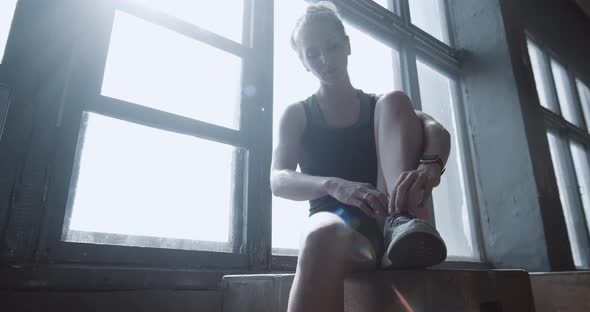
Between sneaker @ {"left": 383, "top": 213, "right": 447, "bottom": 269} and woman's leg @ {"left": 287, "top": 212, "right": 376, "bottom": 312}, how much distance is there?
0.08 metres

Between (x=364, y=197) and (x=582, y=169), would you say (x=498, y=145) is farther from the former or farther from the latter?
(x=364, y=197)

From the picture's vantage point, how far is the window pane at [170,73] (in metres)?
1.32

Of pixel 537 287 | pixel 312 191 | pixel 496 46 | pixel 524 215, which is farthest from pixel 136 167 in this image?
pixel 496 46

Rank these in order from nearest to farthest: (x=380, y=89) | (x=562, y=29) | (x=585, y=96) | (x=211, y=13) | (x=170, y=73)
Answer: (x=170, y=73), (x=211, y=13), (x=380, y=89), (x=562, y=29), (x=585, y=96)

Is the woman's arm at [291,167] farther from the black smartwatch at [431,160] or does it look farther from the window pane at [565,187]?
the window pane at [565,187]

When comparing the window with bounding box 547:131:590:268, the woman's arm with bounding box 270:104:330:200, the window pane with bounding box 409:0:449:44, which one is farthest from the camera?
the window with bounding box 547:131:590:268

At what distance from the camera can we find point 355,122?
1084mm

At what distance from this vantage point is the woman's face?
109 centimetres

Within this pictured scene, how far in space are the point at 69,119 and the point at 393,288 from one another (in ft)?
3.28

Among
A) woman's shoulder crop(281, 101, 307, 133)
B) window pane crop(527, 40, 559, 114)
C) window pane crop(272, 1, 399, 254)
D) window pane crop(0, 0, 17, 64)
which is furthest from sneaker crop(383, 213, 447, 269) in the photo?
window pane crop(527, 40, 559, 114)

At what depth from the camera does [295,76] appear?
1898mm

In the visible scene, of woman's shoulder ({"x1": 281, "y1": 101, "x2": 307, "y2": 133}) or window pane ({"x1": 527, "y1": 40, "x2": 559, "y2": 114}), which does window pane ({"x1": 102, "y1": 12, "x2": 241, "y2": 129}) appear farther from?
window pane ({"x1": 527, "y1": 40, "x2": 559, "y2": 114})

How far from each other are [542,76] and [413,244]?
379cm

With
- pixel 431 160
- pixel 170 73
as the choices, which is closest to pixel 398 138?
pixel 431 160
